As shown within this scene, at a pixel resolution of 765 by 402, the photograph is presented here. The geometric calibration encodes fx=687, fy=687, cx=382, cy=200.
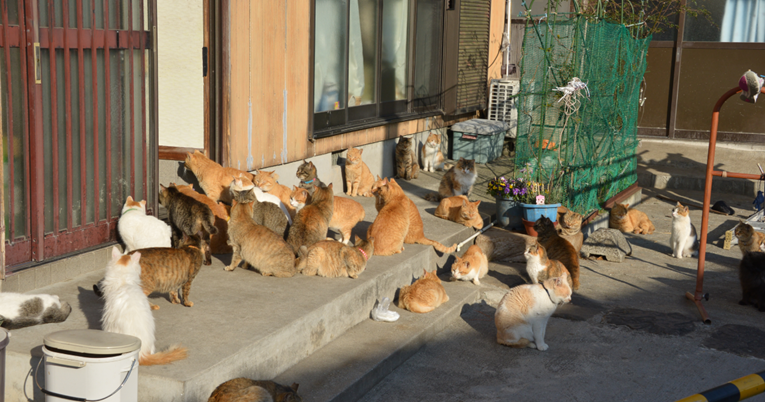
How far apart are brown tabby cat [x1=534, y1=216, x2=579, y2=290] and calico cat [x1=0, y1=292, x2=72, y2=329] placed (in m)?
4.51

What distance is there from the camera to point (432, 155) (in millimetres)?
10430

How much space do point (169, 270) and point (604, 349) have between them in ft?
10.8

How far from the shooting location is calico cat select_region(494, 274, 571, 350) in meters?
5.11

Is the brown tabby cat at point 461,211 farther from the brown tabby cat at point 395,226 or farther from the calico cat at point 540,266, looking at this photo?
the calico cat at point 540,266

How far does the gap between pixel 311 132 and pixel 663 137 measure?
900cm

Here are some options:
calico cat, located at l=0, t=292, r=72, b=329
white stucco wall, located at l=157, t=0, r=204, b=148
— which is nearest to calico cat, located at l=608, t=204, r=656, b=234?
white stucco wall, located at l=157, t=0, r=204, b=148

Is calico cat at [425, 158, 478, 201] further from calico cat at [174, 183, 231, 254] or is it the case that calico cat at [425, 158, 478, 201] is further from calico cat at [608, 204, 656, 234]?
calico cat at [174, 183, 231, 254]

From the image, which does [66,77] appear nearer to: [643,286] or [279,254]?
[279,254]

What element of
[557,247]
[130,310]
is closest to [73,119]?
[130,310]

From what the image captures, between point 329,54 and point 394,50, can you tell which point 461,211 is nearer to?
point 329,54

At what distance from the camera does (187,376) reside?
11.4ft

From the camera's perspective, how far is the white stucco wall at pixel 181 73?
6246mm

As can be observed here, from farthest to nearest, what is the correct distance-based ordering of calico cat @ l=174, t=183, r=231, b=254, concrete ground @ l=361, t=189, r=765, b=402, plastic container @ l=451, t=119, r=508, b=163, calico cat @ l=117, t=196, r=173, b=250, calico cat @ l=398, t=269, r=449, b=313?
plastic container @ l=451, t=119, r=508, b=163
calico cat @ l=174, t=183, r=231, b=254
calico cat @ l=398, t=269, r=449, b=313
calico cat @ l=117, t=196, r=173, b=250
concrete ground @ l=361, t=189, r=765, b=402

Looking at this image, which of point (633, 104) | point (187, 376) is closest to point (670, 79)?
point (633, 104)
